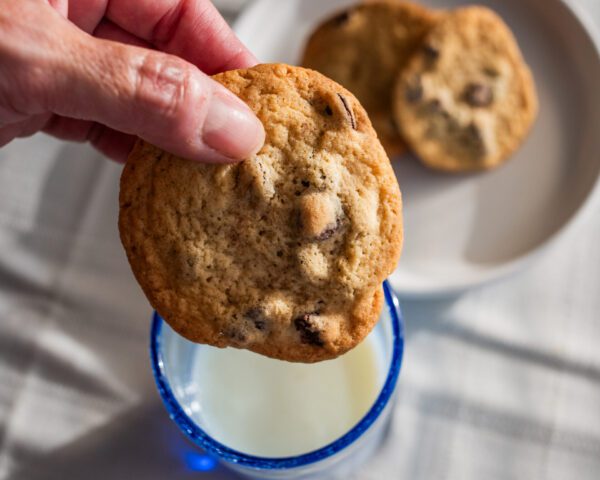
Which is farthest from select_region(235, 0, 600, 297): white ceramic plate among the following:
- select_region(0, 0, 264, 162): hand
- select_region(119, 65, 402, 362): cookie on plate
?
select_region(0, 0, 264, 162): hand

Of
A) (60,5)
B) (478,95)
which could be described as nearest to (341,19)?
(478,95)

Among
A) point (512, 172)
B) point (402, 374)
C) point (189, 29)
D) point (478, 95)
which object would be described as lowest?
point (402, 374)

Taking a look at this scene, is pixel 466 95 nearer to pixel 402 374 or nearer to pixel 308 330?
pixel 402 374

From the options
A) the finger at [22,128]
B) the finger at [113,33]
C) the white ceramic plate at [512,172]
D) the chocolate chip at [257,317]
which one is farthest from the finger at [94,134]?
the chocolate chip at [257,317]

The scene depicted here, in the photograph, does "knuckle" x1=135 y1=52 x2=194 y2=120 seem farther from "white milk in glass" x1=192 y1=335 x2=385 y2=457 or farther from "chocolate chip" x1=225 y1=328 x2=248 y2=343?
"white milk in glass" x1=192 y1=335 x2=385 y2=457

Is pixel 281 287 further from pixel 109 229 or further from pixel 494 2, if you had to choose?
pixel 494 2

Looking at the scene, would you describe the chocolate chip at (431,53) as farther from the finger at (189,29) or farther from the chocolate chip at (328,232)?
the chocolate chip at (328,232)
